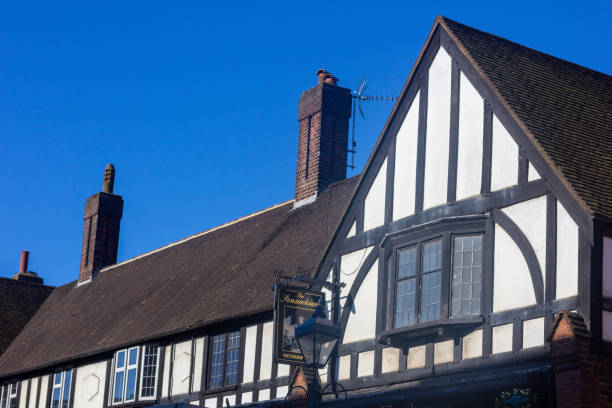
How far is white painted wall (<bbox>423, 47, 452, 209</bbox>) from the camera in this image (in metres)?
16.5

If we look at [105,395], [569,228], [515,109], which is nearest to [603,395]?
[569,228]

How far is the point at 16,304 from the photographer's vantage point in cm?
3653

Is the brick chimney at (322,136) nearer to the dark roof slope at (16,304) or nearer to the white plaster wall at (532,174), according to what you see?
the white plaster wall at (532,174)

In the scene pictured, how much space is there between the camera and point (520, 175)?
49.4ft

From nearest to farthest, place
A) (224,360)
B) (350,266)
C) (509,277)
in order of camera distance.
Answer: (509,277)
(350,266)
(224,360)

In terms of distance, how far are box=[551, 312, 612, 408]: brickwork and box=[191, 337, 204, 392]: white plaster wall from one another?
10320mm

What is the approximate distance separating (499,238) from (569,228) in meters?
1.34

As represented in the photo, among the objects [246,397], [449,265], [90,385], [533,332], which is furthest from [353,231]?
[90,385]

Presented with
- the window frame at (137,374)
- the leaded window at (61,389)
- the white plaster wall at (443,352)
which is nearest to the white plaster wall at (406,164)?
the white plaster wall at (443,352)

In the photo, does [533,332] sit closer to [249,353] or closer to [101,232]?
[249,353]

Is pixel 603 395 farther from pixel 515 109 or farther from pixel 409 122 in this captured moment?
pixel 409 122

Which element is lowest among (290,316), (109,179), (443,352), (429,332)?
(443,352)

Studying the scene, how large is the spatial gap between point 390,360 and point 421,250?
177 centimetres

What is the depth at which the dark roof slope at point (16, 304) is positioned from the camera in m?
34.8
